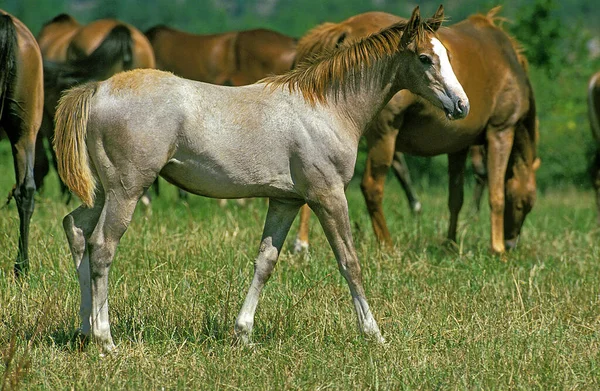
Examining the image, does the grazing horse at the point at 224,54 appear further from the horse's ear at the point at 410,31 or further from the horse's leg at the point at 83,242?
the horse's leg at the point at 83,242

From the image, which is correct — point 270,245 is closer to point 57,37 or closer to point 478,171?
point 478,171

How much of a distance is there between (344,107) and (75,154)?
142 centimetres

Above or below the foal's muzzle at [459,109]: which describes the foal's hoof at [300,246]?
below

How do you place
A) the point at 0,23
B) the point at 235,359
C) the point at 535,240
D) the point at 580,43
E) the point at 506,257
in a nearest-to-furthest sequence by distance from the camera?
the point at 235,359, the point at 0,23, the point at 506,257, the point at 535,240, the point at 580,43

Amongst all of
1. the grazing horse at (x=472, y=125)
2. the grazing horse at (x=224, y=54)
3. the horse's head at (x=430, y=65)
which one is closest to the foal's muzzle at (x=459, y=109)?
the horse's head at (x=430, y=65)

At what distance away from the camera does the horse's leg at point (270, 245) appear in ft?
16.3

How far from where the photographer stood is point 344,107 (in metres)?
4.93

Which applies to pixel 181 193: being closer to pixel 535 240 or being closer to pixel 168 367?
pixel 535 240

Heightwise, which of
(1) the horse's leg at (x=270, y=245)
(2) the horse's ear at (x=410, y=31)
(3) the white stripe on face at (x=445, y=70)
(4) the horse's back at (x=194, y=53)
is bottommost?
(4) the horse's back at (x=194, y=53)

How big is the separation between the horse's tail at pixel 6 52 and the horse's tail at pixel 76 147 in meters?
1.64

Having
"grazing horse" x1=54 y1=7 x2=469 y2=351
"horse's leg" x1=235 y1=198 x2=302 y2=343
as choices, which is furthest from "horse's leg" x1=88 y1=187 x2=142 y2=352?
"horse's leg" x1=235 y1=198 x2=302 y2=343

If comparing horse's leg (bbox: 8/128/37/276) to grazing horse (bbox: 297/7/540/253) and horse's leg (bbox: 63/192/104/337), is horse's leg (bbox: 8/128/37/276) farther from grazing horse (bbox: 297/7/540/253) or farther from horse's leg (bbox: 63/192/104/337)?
grazing horse (bbox: 297/7/540/253)

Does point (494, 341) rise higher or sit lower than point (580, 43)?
higher

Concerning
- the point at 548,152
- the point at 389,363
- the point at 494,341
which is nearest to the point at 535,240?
the point at 494,341
